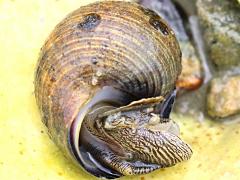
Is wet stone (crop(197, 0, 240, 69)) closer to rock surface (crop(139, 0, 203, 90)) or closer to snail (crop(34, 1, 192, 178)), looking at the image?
rock surface (crop(139, 0, 203, 90))

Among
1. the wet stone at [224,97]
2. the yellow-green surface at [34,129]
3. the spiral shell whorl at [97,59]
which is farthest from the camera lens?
the wet stone at [224,97]

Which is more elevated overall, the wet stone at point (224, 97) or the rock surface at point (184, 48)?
the rock surface at point (184, 48)

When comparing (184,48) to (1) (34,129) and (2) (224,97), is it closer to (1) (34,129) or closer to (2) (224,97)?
(2) (224,97)

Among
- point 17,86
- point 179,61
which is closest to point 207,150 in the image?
point 179,61

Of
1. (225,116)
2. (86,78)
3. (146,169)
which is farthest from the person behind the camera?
(225,116)

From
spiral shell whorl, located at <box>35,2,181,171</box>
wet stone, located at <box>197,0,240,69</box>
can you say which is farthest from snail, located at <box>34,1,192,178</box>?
wet stone, located at <box>197,0,240,69</box>

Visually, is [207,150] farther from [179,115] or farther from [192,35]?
[192,35]

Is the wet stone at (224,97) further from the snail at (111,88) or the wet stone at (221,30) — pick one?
the snail at (111,88)

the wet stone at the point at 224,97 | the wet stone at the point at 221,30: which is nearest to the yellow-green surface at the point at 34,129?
the wet stone at the point at 224,97
